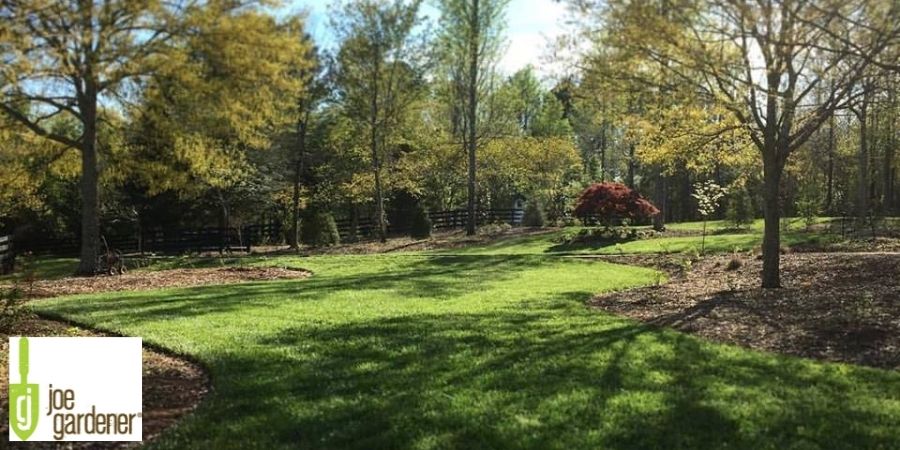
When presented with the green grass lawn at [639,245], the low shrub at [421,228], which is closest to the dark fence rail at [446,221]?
the low shrub at [421,228]

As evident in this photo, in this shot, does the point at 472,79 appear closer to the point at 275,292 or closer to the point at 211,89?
the point at 211,89

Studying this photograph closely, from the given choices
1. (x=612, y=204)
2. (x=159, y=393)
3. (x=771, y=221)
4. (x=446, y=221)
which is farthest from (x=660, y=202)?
(x=159, y=393)

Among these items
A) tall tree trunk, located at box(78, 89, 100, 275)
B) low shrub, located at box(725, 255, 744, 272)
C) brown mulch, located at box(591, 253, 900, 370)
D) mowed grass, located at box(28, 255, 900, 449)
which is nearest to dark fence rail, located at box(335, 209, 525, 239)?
tall tree trunk, located at box(78, 89, 100, 275)

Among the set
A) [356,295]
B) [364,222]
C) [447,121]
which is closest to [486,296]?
[356,295]

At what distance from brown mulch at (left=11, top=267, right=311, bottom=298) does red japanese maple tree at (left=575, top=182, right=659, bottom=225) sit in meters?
11.5

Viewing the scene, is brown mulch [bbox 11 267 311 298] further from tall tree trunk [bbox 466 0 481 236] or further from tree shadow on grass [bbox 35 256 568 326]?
tall tree trunk [bbox 466 0 481 236]

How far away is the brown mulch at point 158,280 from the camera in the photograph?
1329cm

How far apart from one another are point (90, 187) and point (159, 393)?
42.6 feet

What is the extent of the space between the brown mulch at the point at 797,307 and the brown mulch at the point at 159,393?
5.47 metres

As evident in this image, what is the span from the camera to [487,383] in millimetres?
5586

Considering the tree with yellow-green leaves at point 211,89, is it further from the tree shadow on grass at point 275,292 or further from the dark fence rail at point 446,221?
the dark fence rail at point 446,221

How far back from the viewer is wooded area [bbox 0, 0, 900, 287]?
31.4 ft

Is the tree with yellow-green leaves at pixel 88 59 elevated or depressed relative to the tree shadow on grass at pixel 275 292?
elevated

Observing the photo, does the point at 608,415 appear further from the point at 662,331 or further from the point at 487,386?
the point at 662,331
